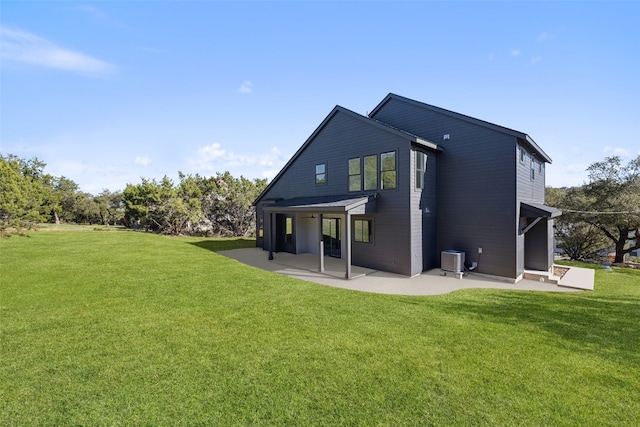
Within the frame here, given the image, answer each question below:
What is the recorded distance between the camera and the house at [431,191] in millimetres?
9719

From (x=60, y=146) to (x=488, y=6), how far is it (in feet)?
73.6

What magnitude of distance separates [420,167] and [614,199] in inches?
552

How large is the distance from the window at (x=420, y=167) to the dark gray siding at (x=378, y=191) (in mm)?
595

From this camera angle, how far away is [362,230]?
1175cm

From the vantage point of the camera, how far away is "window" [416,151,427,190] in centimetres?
1038

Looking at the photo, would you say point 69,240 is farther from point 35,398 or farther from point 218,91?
point 35,398

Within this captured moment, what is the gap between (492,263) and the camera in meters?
9.98

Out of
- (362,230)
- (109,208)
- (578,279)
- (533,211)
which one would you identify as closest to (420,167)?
(362,230)

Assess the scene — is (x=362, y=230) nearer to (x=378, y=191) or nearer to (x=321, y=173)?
(x=378, y=191)

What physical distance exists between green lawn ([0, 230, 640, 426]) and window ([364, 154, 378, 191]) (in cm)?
506

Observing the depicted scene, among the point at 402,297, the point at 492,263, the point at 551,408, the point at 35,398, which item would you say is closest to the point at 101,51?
the point at 35,398

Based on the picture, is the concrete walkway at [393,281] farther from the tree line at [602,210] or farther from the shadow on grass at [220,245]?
the tree line at [602,210]

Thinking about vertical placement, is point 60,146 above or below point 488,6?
below

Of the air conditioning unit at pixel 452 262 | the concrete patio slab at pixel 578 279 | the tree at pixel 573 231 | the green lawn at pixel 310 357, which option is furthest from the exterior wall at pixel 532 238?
the tree at pixel 573 231
